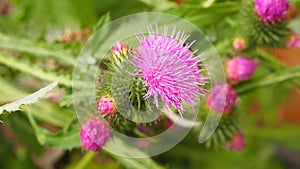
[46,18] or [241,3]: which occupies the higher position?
[46,18]

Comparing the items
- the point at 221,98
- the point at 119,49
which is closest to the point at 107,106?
the point at 119,49

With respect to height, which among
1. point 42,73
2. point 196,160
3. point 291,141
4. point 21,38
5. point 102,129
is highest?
point 21,38

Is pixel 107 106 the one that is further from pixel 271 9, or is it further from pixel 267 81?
pixel 267 81

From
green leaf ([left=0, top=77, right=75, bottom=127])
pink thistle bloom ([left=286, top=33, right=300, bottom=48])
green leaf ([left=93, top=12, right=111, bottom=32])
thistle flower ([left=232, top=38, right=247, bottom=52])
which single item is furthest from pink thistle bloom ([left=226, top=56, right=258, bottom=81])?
green leaf ([left=0, top=77, right=75, bottom=127])

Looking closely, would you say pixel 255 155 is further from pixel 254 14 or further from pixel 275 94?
pixel 254 14

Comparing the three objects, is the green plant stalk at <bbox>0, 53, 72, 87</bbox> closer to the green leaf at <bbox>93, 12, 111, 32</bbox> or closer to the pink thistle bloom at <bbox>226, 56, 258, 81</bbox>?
the green leaf at <bbox>93, 12, 111, 32</bbox>

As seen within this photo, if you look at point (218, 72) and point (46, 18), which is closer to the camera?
point (218, 72)

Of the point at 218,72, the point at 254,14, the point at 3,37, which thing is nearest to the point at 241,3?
the point at 254,14
